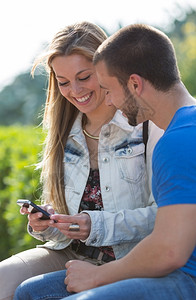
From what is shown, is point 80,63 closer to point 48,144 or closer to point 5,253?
point 48,144

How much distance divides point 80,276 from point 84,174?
2.99 feet

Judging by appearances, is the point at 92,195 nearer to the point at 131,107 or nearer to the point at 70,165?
the point at 70,165

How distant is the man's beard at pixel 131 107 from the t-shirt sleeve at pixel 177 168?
0.41 meters

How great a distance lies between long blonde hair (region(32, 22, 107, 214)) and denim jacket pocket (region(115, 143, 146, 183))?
1.53 ft

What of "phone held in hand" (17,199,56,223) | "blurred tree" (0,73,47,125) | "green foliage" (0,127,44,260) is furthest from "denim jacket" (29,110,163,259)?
"blurred tree" (0,73,47,125)

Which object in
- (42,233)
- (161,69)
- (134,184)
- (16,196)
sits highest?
(161,69)

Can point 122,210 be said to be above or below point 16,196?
above

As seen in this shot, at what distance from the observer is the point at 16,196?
5.72m

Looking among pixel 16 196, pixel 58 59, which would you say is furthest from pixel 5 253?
pixel 58 59

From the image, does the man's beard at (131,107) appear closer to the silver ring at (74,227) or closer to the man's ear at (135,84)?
the man's ear at (135,84)

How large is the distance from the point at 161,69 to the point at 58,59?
3.80ft

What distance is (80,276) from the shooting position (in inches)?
106

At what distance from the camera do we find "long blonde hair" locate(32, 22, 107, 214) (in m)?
3.52

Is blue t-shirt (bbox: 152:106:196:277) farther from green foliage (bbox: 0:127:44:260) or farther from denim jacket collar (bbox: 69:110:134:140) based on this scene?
green foliage (bbox: 0:127:44:260)
